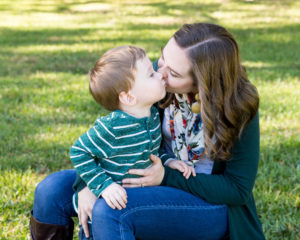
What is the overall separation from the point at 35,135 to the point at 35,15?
23.9 feet

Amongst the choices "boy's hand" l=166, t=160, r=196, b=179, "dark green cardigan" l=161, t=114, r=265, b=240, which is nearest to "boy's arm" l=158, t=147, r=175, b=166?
"boy's hand" l=166, t=160, r=196, b=179

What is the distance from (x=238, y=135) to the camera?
1.95 metres

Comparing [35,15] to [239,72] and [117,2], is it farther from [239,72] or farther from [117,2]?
[239,72]

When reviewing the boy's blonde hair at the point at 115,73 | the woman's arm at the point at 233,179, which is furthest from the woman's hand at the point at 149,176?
the boy's blonde hair at the point at 115,73

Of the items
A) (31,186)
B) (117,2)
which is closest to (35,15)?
(117,2)

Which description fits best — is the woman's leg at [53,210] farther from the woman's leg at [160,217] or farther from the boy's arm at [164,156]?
the boy's arm at [164,156]

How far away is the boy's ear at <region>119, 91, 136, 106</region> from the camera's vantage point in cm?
200

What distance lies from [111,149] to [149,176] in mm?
222

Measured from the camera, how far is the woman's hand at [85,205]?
6.57 feet

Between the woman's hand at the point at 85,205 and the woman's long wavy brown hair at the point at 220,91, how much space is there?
56 centimetres

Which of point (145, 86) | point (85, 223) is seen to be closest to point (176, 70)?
point (145, 86)

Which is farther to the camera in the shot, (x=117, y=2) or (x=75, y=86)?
(x=117, y=2)

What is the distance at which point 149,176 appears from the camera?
6.66 feet

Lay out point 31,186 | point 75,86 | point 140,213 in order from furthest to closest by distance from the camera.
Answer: point 75,86 → point 31,186 → point 140,213
